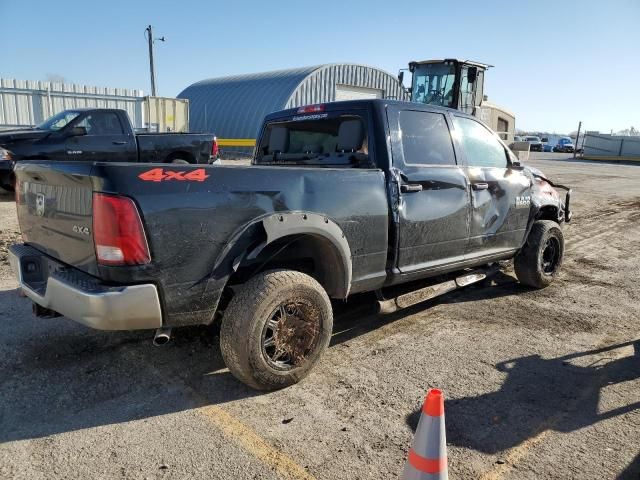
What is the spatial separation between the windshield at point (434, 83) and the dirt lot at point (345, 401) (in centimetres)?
1425

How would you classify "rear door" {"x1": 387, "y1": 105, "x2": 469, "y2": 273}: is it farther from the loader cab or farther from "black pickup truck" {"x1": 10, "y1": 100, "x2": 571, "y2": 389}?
the loader cab

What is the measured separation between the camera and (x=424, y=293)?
4398mm

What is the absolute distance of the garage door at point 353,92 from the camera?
3036 cm

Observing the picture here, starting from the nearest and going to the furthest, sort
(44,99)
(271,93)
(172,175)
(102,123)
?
(172,175) → (102,123) → (44,99) → (271,93)

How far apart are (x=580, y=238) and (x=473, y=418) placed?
696 centimetres

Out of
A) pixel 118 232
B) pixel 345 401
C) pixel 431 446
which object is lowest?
pixel 345 401

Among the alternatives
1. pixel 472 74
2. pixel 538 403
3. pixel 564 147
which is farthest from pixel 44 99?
pixel 564 147

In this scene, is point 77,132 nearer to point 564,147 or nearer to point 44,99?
point 44,99

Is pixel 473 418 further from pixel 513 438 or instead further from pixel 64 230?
pixel 64 230

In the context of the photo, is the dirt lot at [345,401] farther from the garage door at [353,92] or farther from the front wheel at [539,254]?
the garage door at [353,92]

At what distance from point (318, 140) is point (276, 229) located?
1582 millimetres

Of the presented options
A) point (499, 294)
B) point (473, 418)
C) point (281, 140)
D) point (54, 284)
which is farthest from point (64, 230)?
point (499, 294)

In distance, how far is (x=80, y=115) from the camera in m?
10.0

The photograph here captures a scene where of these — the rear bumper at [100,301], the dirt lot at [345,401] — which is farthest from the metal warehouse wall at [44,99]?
the rear bumper at [100,301]
